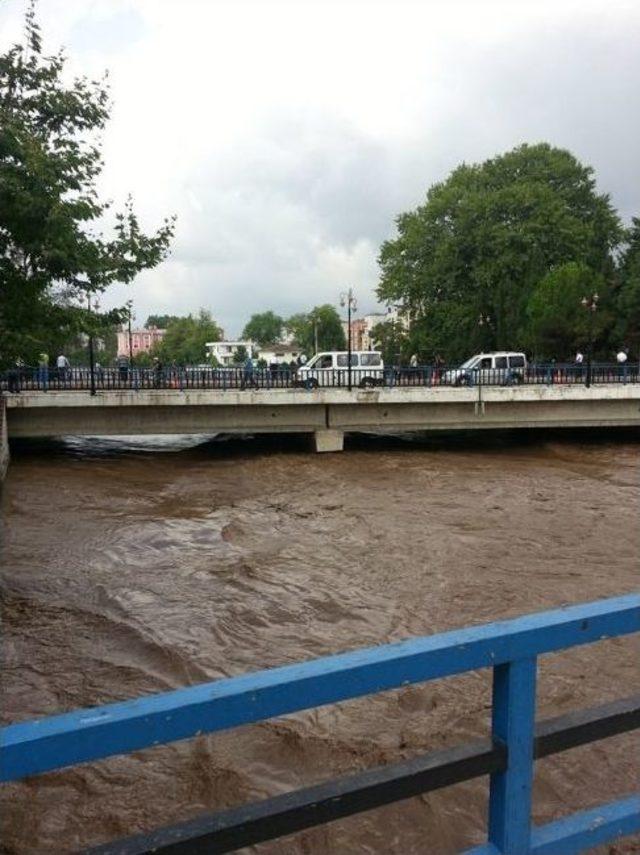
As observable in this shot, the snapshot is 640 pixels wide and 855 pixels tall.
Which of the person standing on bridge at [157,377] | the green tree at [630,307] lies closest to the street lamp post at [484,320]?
the green tree at [630,307]

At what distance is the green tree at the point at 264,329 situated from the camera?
5369 inches

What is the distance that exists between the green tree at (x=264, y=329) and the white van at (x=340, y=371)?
107174mm

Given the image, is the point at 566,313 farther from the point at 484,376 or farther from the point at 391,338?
the point at 391,338

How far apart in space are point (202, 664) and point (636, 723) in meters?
5.62

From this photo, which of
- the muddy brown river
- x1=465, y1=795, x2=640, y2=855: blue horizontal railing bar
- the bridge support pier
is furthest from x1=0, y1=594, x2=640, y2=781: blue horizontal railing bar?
the bridge support pier

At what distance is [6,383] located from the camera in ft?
73.5

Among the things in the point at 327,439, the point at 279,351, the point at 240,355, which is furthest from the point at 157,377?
→ the point at 279,351

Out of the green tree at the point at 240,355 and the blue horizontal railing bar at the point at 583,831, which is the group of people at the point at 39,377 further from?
the green tree at the point at 240,355

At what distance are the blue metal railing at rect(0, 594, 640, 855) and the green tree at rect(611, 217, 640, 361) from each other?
43.4 meters

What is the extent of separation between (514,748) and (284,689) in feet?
2.56

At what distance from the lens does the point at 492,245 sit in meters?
49.7

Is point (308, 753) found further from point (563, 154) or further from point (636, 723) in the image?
point (563, 154)

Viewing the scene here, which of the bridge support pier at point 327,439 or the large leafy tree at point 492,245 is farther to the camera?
the large leafy tree at point 492,245

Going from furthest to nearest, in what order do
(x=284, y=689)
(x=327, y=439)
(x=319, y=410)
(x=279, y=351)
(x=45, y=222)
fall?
1. (x=279, y=351)
2. (x=327, y=439)
3. (x=319, y=410)
4. (x=45, y=222)
5. (x=284, y=689)
